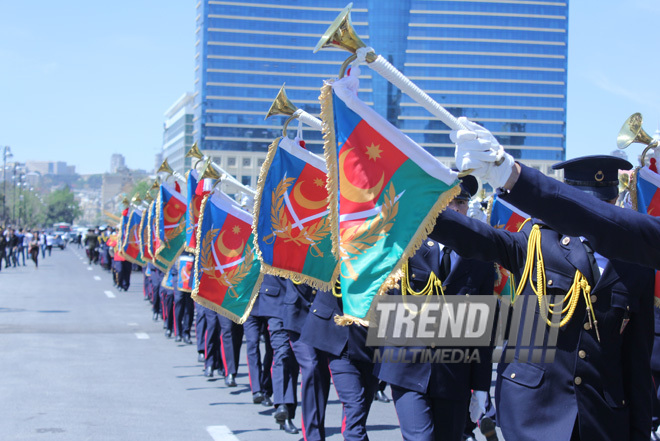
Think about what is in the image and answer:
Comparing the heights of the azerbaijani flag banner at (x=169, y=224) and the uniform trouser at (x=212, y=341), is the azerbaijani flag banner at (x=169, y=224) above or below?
above

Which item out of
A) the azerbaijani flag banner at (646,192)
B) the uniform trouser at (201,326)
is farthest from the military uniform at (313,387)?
the uniform trouser at (201,326)

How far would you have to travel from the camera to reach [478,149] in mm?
2680

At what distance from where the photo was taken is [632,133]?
18.0 feet

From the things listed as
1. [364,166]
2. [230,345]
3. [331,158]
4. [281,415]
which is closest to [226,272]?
[230,345]

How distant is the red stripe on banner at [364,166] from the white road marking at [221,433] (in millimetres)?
3882

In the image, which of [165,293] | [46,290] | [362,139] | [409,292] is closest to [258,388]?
[409,292]

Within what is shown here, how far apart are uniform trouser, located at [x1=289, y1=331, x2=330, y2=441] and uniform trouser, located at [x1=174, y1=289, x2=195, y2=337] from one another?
7.64m

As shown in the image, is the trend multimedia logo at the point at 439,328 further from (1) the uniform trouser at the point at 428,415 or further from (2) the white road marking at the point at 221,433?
(2) the white road marking at the point at 221,433

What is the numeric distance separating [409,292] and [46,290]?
22984 millimetres

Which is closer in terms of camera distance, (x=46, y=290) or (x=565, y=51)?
(x=46, y=290)

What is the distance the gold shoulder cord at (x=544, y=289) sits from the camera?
371 centimetres

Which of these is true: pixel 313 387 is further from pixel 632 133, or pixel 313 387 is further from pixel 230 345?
pixel 230 345

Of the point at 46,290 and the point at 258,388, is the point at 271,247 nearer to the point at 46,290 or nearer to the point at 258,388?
the point at 258,388

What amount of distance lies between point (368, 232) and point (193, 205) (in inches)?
269
